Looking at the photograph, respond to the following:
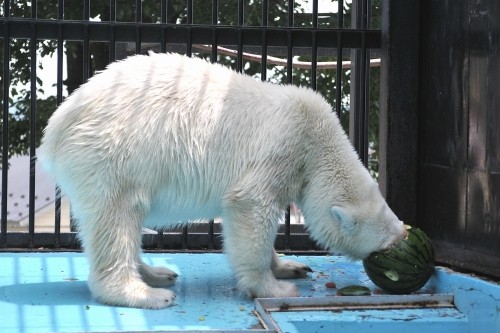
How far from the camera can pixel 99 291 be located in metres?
4.38

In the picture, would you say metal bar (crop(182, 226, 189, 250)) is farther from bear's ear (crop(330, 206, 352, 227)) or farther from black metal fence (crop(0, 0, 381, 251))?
bear's ear (crop(330, 206, 352, 227))

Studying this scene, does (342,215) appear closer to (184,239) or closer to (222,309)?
(222,309)

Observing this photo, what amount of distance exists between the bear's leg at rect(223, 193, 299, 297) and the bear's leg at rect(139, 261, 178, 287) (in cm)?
48

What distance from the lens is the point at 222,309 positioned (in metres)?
4.40

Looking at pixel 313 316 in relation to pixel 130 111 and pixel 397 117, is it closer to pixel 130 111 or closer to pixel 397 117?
pixel 130 111

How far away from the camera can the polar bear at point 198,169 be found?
4.37 meters

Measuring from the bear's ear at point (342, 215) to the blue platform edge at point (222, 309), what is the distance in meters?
0.40

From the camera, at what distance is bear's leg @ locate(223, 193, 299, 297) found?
452 cm

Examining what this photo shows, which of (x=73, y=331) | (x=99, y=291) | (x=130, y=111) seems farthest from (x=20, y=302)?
(x=130, y=111)

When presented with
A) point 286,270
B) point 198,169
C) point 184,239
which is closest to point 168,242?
point 184,239

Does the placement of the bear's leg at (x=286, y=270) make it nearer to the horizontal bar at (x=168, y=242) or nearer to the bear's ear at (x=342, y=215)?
the bear's ear at (x=342, y=215)

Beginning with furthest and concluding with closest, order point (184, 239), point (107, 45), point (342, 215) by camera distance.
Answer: point (107, 45)
point (184, 239)
point (342, 215)

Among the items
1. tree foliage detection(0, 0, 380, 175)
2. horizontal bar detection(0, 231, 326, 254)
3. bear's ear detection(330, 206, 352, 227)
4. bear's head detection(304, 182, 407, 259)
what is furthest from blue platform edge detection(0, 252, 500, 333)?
tree foliage detection(0, 0, 380, 175)

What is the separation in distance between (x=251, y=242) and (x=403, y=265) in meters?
0.86
